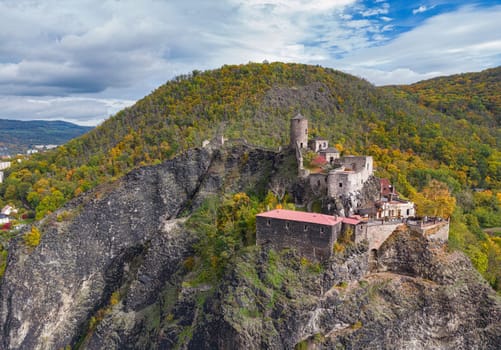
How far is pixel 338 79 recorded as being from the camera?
101 meters

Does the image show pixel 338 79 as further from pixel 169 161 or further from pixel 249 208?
pixel 249 208

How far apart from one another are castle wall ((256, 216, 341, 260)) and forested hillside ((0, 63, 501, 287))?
29719mm

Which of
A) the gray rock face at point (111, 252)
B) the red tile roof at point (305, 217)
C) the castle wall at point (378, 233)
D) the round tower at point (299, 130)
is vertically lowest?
the gray rock face at point (111, 252)

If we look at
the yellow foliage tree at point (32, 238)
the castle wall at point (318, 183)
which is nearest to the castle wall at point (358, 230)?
the castle wall at point (318, 183)

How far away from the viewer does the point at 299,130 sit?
140ft

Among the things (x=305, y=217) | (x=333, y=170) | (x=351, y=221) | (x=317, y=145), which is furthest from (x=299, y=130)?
(x=351, y=221)

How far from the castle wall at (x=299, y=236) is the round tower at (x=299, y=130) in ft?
45.3

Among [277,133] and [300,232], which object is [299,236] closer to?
[300,232]

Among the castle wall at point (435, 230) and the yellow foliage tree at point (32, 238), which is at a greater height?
the castle wall at point (435, 230)

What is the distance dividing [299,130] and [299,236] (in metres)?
15.7

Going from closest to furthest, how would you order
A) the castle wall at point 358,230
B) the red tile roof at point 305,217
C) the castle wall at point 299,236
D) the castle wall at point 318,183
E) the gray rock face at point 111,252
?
the castle wall at point 299,236
the red tile roof at point 305,217
the castle wall at point 358,230
the castle wall at point 318,183
the gray rock face at point 111,252

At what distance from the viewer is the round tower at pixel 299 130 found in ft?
139

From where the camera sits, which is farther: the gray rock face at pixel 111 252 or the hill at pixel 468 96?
the hill at pixel 468 96

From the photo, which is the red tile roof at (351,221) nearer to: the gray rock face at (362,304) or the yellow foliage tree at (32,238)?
the gray rock face at (362,304)
